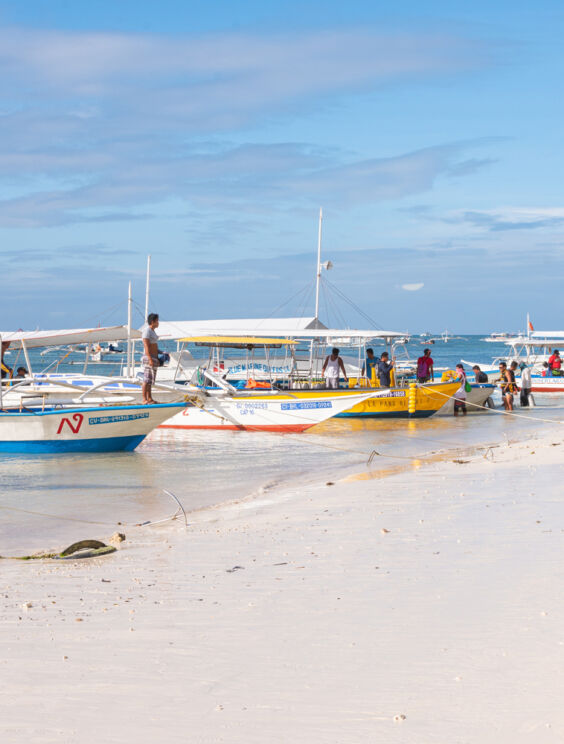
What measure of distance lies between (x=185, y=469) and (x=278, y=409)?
5293 mm

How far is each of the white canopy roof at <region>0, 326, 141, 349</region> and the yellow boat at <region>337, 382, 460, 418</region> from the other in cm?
707

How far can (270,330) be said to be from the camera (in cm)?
2523

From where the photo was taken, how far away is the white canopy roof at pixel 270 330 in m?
23.5

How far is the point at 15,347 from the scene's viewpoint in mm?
18344

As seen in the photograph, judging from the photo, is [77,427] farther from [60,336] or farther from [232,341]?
[232,341]

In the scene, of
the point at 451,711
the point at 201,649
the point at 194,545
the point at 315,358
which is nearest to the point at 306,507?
the point at 194,545

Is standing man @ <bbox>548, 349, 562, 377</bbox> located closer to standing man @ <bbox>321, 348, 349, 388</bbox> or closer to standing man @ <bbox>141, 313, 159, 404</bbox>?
standing man @ <bbox>321, 348, 349, 388</bbox>

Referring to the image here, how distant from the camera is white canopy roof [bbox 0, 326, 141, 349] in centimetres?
1734

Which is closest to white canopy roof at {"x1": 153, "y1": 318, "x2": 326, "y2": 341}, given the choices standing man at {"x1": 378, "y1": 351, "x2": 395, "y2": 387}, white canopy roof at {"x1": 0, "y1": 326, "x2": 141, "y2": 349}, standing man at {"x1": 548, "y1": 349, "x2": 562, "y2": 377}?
standing man at {"x1": 378, "y1": 351, "x2": 395, "y2": 387}

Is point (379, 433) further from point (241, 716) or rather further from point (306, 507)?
point (241, 716)

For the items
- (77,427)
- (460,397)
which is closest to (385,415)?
(460,397)

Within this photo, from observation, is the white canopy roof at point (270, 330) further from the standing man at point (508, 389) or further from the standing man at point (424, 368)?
the standing man at point (508, 389)

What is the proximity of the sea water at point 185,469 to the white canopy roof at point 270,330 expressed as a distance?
2.63m

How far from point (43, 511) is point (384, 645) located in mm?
7174
